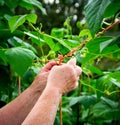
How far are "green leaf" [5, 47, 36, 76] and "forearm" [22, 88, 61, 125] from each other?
17cm

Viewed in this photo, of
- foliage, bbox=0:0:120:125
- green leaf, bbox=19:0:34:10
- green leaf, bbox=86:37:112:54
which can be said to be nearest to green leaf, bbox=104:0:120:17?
foliage, bbox=0:0:120:125

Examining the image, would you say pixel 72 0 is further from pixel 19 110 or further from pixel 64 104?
pixel 19 110

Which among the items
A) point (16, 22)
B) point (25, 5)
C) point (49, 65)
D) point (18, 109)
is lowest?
point (18, 109)

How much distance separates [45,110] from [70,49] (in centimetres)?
29

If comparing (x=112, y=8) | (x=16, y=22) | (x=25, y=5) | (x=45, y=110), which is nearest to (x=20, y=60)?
(x=16, y=22)

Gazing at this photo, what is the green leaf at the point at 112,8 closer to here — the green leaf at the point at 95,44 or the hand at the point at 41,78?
the green leaf at the point at 95,44

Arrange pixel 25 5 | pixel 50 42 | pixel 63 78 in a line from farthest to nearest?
pixel 25 5
pixel 50 42
pixel 63 78

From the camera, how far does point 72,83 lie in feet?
3.37

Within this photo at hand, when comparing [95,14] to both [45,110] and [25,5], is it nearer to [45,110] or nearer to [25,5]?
[45,110]

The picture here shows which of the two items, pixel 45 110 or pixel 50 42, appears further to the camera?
pixel 50 42

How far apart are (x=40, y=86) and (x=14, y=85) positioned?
0.31 metres

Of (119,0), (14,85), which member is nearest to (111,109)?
(14,85)

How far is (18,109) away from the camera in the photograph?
4.53 ft

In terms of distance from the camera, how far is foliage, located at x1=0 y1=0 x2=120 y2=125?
3.00 feet
